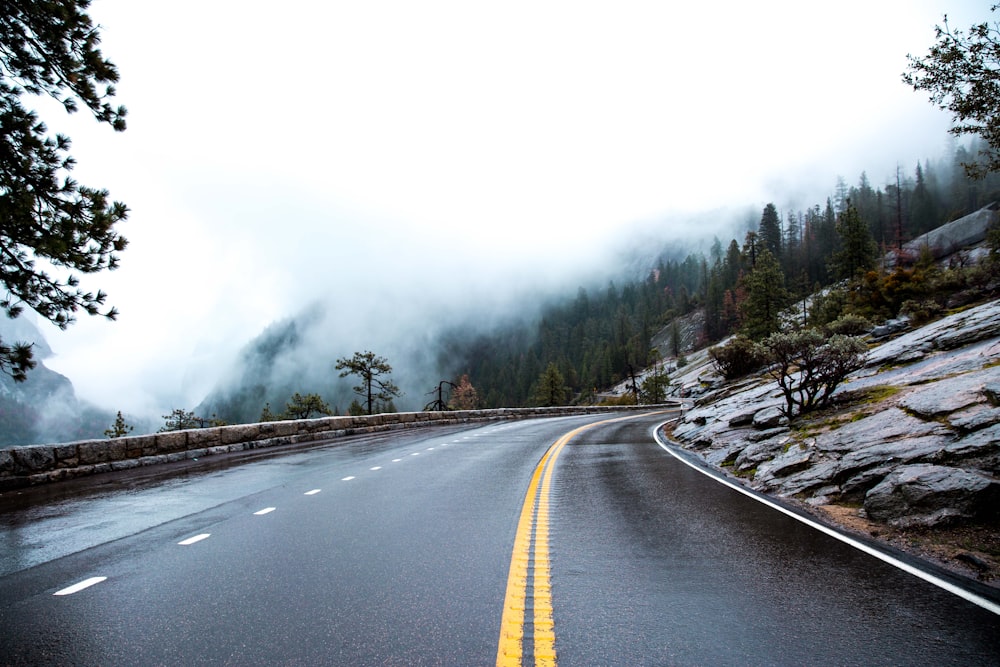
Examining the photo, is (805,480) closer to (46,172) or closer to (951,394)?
(951,394)

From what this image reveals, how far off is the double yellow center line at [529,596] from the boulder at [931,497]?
4.02m

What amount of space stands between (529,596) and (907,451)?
248 inches

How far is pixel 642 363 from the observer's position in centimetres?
13962

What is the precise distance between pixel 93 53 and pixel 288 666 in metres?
9.74

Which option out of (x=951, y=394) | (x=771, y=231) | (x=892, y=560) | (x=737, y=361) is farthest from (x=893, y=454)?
(x=771, y=231)

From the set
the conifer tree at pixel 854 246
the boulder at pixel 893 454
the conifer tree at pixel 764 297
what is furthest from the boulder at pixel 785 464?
the conifer tree at pixel 854 246

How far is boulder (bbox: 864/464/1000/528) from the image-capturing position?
5.52 m

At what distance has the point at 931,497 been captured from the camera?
584 centimetres

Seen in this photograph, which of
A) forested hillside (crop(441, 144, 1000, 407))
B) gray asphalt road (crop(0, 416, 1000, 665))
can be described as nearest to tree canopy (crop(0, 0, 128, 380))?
gray asphalt road (crop(0, 416, 1000, 665))

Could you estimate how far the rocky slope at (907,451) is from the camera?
548 centimetres

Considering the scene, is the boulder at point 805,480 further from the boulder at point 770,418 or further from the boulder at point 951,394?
the boulder at point 770,418

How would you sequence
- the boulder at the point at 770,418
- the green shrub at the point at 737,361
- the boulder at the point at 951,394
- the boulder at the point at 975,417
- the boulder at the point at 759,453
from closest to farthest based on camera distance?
the boulder at the point at 975,417, the boulder at the point at 951,394, the boulder at the point at 759,453, the boulder at the point at 770,418, the green shrub at the point at 737,361

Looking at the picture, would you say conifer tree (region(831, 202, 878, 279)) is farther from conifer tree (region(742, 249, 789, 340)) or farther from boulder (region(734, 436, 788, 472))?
boulder (region(734, 436, 788, 472))

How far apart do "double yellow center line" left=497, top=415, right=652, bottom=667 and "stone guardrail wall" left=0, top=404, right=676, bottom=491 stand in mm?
10666
